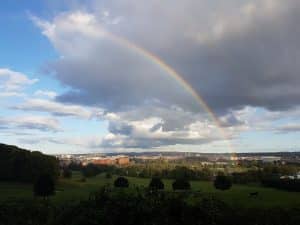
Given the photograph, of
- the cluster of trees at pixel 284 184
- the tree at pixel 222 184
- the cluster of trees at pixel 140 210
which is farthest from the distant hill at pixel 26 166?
the cluster of trees at pixel 140 210

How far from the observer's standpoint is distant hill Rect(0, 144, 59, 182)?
97.1m

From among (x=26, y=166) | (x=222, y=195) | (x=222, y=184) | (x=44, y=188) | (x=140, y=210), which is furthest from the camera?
(x=26, y=166)

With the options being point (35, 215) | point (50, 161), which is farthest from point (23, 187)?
point (35, 215)

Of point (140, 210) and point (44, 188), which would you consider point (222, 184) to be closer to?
point (44, 188)

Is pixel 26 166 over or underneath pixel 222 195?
over

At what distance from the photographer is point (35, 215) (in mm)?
37531

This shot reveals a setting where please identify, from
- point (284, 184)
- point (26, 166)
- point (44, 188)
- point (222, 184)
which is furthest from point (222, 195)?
point (26, 166)

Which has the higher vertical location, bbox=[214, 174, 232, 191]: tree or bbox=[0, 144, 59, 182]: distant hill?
bbox=[0, 144, 59, 182]: distant hill

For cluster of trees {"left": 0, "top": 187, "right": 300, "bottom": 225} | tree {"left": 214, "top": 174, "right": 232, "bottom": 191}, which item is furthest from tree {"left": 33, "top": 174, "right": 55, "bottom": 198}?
cluster of trees {"left": 0, "top": 187, "right": 300, "bottom": 225}

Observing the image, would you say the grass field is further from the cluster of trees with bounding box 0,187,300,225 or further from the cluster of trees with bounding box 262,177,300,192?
the cluster of trees with bounding box 0,187,300,225

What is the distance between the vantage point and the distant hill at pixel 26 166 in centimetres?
9706

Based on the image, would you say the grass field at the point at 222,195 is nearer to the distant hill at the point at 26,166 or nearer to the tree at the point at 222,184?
the tree at the point at 222,184

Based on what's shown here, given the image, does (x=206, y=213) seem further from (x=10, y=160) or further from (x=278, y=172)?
(x=278, y=172)

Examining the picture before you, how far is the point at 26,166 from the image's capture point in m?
98.1
